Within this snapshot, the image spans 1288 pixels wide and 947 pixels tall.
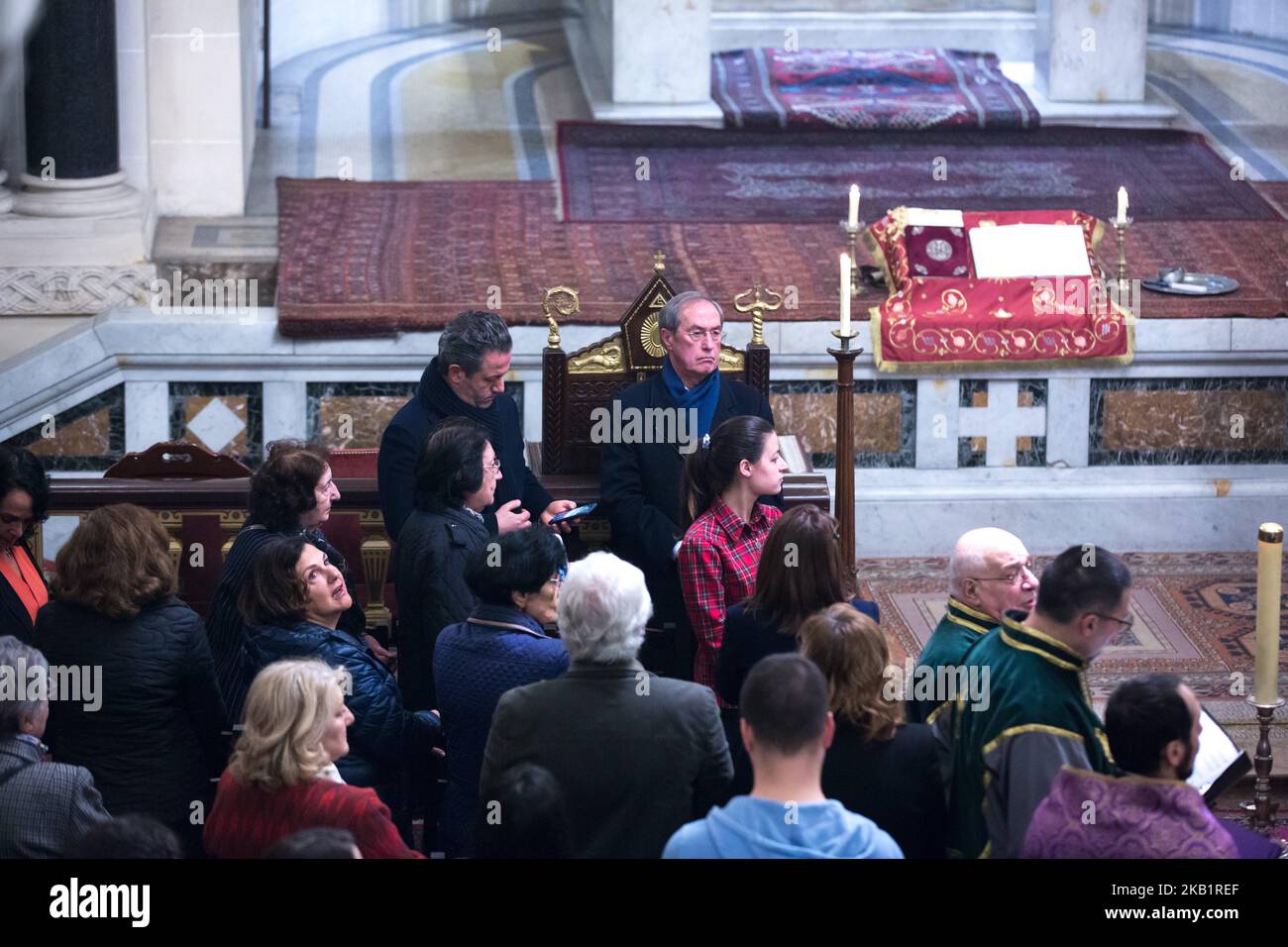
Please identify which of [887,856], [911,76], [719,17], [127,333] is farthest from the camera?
[719,17]

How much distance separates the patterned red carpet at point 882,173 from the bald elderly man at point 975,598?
6.48 metres

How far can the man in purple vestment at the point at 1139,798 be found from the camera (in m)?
3.58

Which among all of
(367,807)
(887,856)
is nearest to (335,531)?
(367,807)

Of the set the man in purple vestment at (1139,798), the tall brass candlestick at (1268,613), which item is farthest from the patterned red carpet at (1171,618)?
the man in purple vestment at (1139,798)

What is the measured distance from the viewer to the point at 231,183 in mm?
11039

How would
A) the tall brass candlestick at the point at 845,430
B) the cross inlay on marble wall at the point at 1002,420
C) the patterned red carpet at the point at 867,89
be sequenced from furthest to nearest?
1. the patterned red carpet at the point at 867,89
2. the cross inlay on marble wall at the point at 1002,420
3. the tall brass candlestick at the point at 845,430

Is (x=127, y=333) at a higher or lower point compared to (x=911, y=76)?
lower

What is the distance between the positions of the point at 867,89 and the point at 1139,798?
34.3 ft

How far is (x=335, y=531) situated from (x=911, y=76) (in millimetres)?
8453

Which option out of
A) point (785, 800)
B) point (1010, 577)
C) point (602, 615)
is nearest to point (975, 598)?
point (1010, 577)

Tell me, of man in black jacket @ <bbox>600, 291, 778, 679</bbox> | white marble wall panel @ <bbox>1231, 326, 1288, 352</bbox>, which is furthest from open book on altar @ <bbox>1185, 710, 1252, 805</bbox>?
white marble wall panel @ <bbox>1231, 326, 1288, 352</bbox>

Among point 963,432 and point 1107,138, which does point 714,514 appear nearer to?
point 963,432

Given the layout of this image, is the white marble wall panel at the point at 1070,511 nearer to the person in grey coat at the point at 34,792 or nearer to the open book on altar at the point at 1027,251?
the open book on altar at the point at 1027,251

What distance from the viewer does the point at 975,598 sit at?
452 cm
